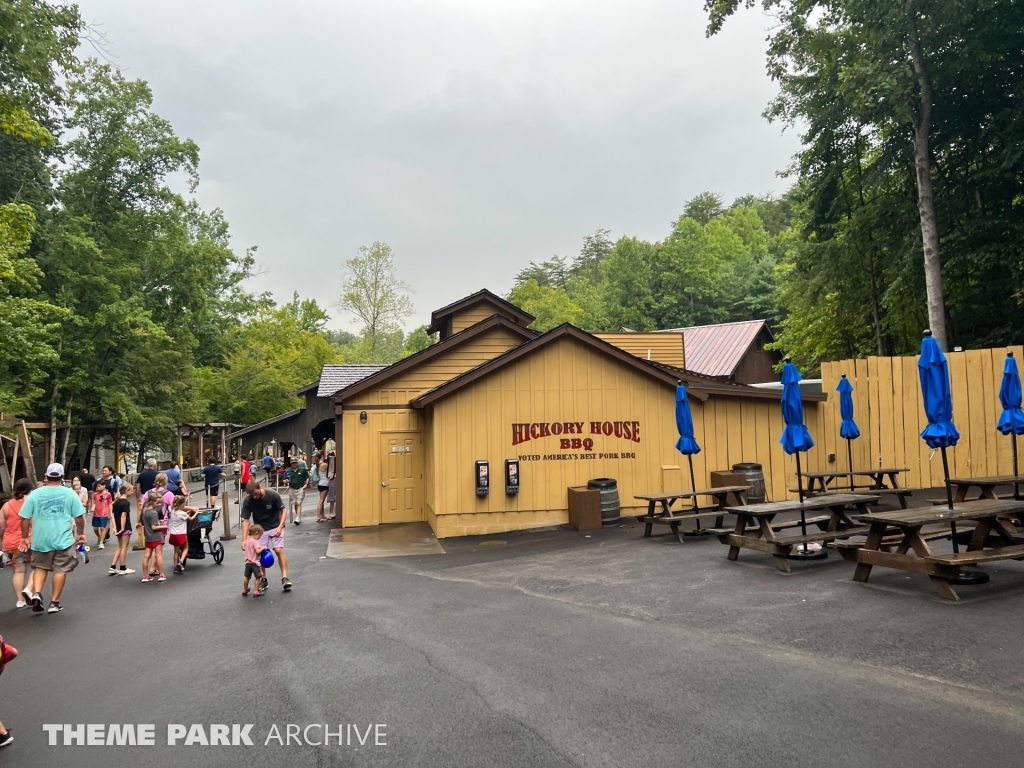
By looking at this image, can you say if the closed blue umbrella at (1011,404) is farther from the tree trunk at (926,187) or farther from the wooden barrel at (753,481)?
the tree trunk at (926,187)

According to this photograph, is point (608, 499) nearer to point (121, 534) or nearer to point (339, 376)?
point (121, 534)

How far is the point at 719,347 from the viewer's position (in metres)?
32.0

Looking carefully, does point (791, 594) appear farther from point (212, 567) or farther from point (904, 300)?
point (904, 300)

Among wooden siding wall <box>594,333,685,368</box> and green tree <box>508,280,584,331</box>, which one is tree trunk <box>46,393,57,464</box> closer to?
wooden siding wall <box>594,333,685,368</box>

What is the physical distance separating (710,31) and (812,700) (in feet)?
68.0

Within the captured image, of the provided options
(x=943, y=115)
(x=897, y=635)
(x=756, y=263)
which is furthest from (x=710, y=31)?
(x=756, y=263)

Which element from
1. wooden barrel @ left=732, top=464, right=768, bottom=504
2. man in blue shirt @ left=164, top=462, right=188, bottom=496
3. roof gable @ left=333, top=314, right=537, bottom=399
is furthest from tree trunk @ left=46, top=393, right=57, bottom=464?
wooden barrel @ left=732, top=464, right=768, bottom=504

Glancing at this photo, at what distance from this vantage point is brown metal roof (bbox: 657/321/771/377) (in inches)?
1188

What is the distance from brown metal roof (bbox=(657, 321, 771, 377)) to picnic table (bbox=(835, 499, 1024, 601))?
2220 cm

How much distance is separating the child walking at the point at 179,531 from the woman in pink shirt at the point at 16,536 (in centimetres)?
225

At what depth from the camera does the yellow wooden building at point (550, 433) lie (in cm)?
1378

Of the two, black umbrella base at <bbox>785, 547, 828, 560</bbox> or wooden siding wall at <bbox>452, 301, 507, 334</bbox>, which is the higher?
wooden siding wall at <bbox>452, 301, 507, 334</bbox>

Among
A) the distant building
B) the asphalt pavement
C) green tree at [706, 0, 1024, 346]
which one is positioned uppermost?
green tree at [706, 0, 1024, 346]

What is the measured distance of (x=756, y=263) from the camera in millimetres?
52562
